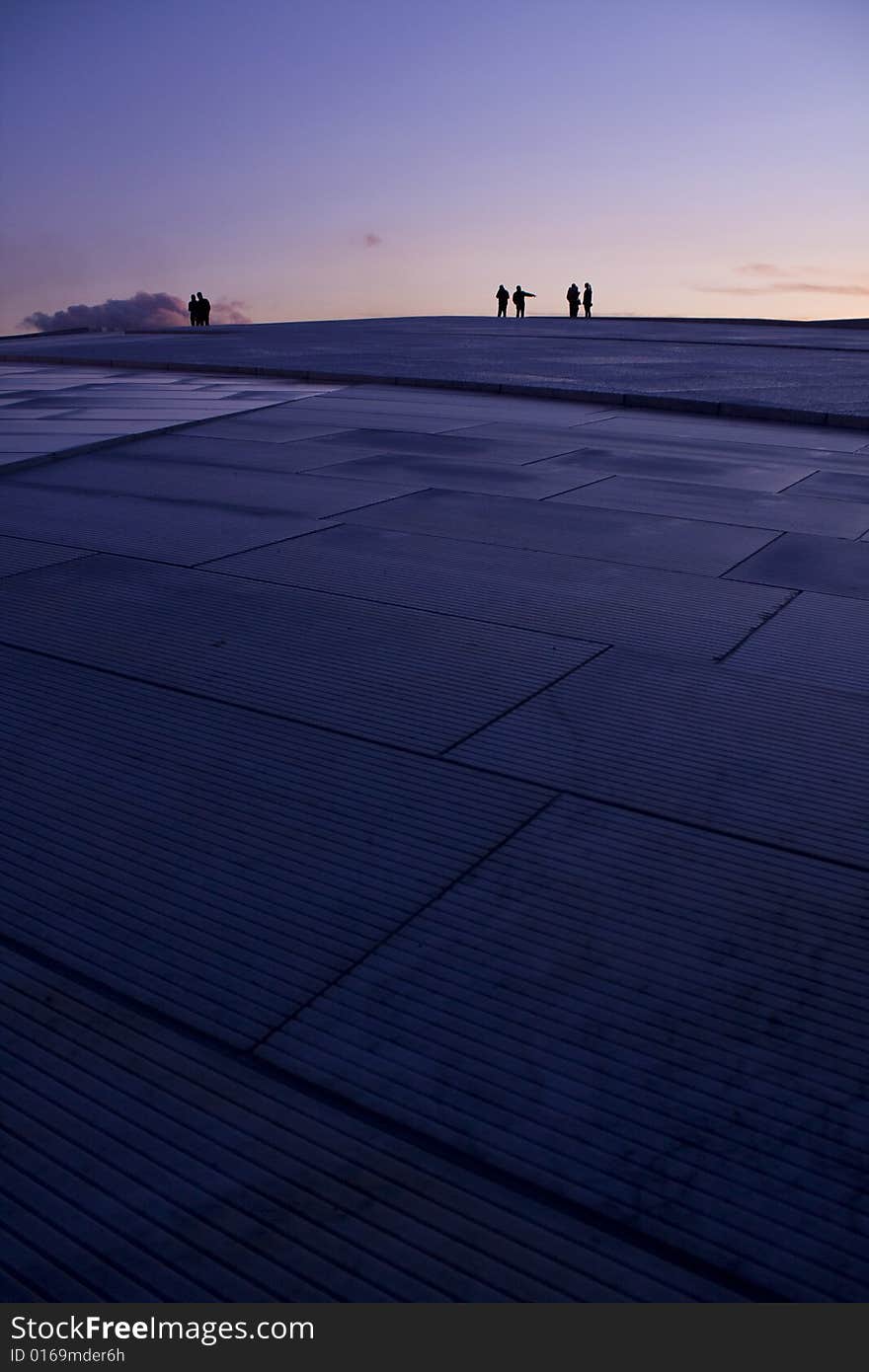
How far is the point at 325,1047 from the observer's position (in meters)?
3.38

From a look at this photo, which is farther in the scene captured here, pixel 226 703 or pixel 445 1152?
pixel 226 703

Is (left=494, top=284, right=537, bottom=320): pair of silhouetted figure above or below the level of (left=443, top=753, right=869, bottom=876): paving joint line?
above

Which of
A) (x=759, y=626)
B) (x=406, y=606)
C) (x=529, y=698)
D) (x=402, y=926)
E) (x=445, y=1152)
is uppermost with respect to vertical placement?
(x=406, y=606)

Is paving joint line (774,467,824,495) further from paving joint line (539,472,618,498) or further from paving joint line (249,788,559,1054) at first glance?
paving joint line (249,788,559,1054)

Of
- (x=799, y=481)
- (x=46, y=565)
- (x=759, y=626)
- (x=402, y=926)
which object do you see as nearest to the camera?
(x=402, y=926)

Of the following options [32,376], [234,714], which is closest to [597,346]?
[32,376]

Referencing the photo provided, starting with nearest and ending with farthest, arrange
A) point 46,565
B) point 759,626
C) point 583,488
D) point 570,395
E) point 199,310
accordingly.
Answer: point 759,626, point 46,565, point 583,488, point 570,395, point 199,310

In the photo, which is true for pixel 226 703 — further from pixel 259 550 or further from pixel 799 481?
pixel 799 481

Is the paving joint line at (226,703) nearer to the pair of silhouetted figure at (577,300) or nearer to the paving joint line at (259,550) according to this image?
the paving joint line at (259,550)

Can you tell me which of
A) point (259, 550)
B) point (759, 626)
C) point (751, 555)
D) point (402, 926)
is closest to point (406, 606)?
point (259, 550)

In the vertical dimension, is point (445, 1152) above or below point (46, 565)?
below

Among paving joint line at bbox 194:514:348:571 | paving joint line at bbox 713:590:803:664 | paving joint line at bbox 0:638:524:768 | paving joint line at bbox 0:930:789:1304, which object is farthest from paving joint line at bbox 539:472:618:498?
paving joint line at bbox 0:930:789:1304

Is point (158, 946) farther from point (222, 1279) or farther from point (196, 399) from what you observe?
point (196, 399)
